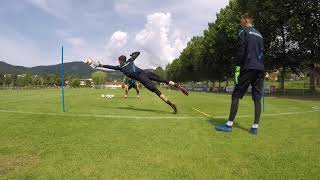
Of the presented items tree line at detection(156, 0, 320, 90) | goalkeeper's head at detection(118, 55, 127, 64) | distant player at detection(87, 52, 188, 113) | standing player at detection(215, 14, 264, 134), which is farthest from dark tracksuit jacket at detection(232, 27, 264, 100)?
tree line at detection(156, 0, 320, 90)

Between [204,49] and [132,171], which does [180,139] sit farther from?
[204,49]

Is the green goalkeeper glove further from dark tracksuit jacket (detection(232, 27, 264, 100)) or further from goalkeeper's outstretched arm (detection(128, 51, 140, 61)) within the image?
goalkeeper's outstretched arm (detection(128, 51, 140, 61))

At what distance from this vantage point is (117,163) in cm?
670

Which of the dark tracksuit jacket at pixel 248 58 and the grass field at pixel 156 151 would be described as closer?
the grass field at pixel 156 151

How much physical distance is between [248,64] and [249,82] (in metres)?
0.47

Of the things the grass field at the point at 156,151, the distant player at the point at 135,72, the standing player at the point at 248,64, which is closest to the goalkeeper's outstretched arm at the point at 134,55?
the distant player at the point at 135,72

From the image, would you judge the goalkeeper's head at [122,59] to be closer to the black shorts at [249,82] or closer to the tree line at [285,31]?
the black shorts at [249,82]

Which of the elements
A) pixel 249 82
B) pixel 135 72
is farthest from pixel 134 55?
pixel 249 82

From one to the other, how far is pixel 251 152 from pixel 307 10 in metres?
43.8

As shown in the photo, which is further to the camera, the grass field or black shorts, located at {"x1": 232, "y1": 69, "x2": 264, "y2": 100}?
black shorts, located at {"x1": 232, "y1": 69, "x2": 264, "y2": 100}

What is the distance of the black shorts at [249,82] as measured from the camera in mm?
10211

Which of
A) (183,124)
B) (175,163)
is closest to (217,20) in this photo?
(183,124)

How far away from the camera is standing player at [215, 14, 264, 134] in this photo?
10078mm

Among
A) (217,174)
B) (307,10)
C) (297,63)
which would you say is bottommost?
(217,174)
